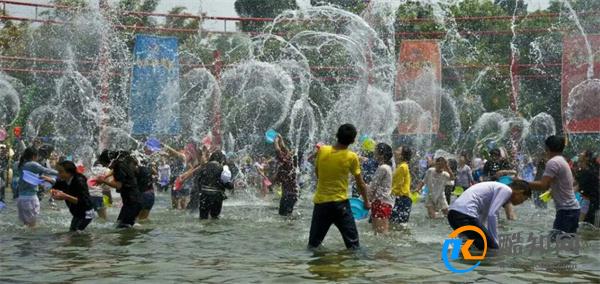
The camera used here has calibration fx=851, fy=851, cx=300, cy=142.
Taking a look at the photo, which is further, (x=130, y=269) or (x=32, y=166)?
(x=32, y=166)

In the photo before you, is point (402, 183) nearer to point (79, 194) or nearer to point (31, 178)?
point (79, 194)

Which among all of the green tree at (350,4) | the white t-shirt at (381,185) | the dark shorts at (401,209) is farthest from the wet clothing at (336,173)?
the green tree at (350,4)

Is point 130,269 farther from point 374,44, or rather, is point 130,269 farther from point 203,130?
point 203,130

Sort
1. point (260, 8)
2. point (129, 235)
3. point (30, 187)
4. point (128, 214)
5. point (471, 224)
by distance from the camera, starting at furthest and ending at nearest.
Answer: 1. point (260, 8)
2. point (30, 187)
3. point (128, 214)
4. point (129, 235)
5. point (471, 224)

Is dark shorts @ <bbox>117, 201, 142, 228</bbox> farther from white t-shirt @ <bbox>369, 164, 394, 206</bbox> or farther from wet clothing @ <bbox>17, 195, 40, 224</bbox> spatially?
white t-shirt @ <bbox>369, 164, 394, 206</bbox>

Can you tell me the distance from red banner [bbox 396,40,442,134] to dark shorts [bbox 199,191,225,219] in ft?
49.7

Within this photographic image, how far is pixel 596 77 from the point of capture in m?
27.8

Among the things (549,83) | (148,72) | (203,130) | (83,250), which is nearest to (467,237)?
(83,250)

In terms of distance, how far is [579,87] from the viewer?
27719 millimetres

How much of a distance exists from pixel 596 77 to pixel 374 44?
733cm

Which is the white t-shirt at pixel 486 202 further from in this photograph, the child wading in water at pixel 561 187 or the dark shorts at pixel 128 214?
the dark shorts at pixel 128 214

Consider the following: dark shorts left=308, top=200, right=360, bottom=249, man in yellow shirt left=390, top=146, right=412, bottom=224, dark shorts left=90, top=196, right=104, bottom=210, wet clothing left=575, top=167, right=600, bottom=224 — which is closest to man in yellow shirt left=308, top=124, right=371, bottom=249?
dark shorts left=308, top=200, right=360, bottom=249

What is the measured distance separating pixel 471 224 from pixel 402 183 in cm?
462

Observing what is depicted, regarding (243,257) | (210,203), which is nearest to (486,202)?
(243,257)
